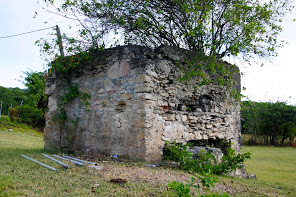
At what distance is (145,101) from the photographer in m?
5.29

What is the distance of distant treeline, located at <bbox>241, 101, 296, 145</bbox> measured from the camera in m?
21.2

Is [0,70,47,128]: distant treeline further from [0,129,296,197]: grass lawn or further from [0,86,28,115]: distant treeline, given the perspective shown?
[0,129,296,197]: grass lawn

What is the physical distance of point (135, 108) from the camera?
212 inches

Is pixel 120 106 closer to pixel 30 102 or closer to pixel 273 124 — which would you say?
pixel 30 102

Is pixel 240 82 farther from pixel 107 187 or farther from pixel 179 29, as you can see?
pixel 107 187

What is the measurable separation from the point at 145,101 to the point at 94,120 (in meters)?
1.34

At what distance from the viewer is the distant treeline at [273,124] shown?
2123cm

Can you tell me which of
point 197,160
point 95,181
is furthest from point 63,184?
point 197,160

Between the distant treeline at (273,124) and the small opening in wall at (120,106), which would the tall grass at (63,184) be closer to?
the small opening in wall at (120,106)

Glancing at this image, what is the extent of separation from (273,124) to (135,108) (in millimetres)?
19256

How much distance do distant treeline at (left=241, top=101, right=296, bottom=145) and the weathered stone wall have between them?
53.0 feet

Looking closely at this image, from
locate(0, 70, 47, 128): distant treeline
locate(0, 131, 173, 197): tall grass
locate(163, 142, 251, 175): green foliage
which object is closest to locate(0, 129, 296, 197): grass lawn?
locate(0, 131, 173, 197): tall grass

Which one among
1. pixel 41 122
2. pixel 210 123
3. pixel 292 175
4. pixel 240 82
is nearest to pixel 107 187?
pixel 210 123

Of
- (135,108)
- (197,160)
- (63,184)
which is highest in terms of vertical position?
(135,108)
